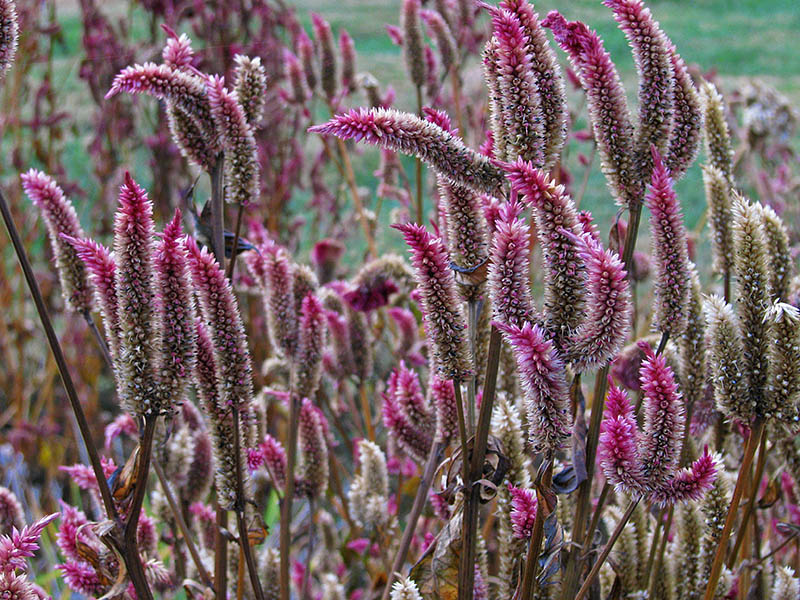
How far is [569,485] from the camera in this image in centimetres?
93

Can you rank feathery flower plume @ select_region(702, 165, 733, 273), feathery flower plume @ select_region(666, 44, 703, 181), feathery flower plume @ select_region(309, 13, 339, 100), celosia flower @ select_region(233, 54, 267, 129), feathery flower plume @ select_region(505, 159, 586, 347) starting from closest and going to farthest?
feathery flower plume @ select_region(505, 159, 586, 347) → feathery flower plume @ select_region(666, 44, 703, 181) → celosia flower @ select_region(233, 54, 267, 129) → feathery flower plume @ select_region(702, 165, 733, 273) → feathery flower plume @ select_region(309, 13, 339, 100)

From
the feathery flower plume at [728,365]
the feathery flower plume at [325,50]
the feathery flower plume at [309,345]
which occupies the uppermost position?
the feathery flower plume at [325,50]

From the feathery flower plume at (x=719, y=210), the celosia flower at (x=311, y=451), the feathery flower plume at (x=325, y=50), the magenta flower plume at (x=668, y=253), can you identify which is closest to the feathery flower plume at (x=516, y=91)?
the magenta flower plume at (x=668, y=253)

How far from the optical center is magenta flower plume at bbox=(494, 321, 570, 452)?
2.39 ft

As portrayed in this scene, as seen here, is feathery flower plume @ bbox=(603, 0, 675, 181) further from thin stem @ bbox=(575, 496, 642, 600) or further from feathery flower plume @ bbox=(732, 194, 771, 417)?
thin stem @ bbox=(575, 496, 642, 600)

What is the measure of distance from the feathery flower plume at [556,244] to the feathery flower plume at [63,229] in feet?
1.88

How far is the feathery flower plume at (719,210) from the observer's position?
3.84 ft

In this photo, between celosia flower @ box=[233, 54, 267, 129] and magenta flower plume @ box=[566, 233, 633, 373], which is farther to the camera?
celosia flower @ box=[233, 54, 267, 129]

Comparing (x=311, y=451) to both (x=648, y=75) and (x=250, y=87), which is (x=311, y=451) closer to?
(x=250, y=87)

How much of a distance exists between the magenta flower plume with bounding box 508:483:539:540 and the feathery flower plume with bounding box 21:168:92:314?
23.9 inches

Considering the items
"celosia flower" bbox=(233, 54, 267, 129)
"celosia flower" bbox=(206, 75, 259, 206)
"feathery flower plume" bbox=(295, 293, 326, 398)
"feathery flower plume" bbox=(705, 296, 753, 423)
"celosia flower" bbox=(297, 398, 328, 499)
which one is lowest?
"celosia flower" bbox=(297, 398, 328, 499)

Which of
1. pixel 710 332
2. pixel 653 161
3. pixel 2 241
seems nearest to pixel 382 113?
pixel 653 161

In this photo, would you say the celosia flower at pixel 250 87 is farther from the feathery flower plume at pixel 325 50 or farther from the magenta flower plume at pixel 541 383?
the feathery flower plume at pixel 325 50

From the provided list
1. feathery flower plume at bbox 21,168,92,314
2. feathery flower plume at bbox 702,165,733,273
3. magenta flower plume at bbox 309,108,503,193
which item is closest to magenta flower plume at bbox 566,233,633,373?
magenta flower plume at bbox 309,108,503,193
